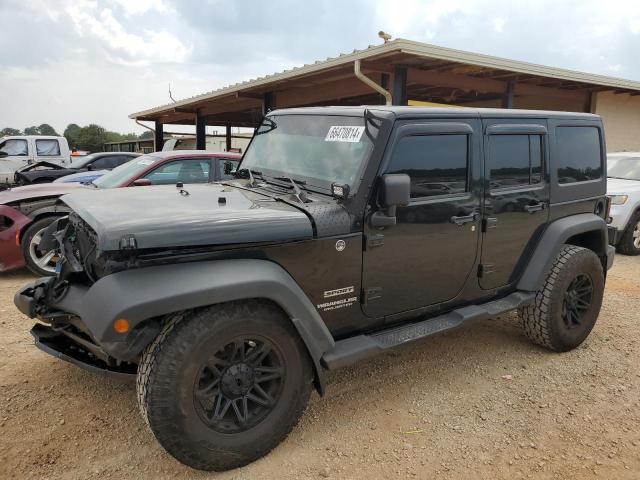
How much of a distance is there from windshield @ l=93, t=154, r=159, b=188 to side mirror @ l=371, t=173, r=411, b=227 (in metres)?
4.57

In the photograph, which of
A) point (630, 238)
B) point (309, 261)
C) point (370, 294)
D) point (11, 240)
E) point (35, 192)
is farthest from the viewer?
point (630, 238)

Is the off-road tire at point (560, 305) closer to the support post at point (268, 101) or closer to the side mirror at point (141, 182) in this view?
the side mirror at point (141, 182)

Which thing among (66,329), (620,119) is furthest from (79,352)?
(620,119)

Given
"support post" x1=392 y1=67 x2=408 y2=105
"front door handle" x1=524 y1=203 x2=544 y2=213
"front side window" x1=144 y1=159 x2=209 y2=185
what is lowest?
"front door handle" x1=524 y1=203 x2=544 y2=213

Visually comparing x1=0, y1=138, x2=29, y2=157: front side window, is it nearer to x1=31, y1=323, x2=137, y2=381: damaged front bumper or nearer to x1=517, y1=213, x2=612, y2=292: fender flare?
x1=31, y1=323, x2=137, y2=381: damaged front bumper

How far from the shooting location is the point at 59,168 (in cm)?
1131

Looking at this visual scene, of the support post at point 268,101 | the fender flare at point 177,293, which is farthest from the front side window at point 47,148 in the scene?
the fender flare at point 177,293

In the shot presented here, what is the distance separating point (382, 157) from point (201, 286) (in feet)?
4.30

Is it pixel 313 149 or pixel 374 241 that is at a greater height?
pixel 313 149

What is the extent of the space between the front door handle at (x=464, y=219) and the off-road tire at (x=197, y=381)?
134cm

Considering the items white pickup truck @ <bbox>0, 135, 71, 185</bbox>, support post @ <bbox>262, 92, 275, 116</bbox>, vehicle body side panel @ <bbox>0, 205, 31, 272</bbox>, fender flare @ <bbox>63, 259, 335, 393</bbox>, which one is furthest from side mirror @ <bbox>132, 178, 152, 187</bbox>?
white pickup truck @ <bbox>0, 135, 71, 185</bbox>

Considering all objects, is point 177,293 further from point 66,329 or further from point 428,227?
point 428,227

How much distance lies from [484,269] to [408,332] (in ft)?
2.75

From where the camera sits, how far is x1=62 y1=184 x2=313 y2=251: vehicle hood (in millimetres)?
2303
